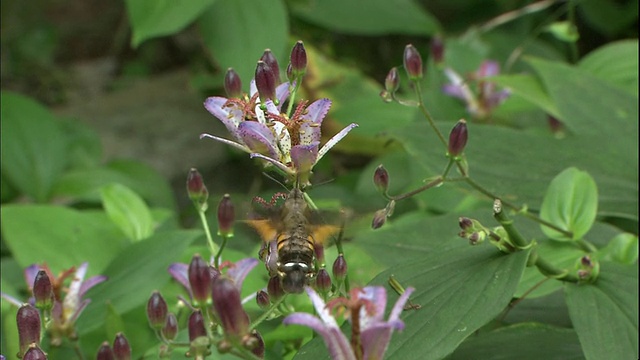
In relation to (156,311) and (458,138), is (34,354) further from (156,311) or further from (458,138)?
(458,138)

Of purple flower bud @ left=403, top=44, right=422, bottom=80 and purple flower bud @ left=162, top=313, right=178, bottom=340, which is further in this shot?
purple flower bud @ left=403, top=44, right=422, bottom=80

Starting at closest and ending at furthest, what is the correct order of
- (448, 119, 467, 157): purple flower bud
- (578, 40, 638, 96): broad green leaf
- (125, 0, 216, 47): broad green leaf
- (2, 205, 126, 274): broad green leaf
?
(448, 119, 467, 157): purple flower bud < (2, 205, 126, 274): broad green leaf < (125, 0, 216, 47): broad green leaf < (578, 40, 638, 96): broad green leaf

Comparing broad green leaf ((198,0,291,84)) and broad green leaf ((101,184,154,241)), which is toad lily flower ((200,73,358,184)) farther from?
broad green leaf ((198,0,291,84))

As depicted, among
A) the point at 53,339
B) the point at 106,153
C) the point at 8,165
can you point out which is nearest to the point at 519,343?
the point at 53,339

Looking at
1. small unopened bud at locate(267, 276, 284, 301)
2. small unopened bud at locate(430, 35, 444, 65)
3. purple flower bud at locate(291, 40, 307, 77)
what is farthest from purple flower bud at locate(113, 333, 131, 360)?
small unopened bud at locate(430, 35, 444, 65)

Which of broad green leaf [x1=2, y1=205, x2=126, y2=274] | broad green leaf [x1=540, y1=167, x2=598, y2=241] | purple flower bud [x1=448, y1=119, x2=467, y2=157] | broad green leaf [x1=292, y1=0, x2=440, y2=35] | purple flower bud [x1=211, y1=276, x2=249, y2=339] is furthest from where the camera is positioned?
broad green leaf [x1=292, y1=0, x2=440, y2=35]

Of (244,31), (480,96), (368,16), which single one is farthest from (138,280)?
(368,16)

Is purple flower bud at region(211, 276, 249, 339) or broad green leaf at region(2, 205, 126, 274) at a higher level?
purple flower bud at region(211, 276, 249, 339)

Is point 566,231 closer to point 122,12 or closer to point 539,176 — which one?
point 539,176

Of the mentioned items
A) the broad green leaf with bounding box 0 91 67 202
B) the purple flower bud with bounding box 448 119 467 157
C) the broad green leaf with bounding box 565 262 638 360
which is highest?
the purple flower bud with bounding box 448 119 467 157
